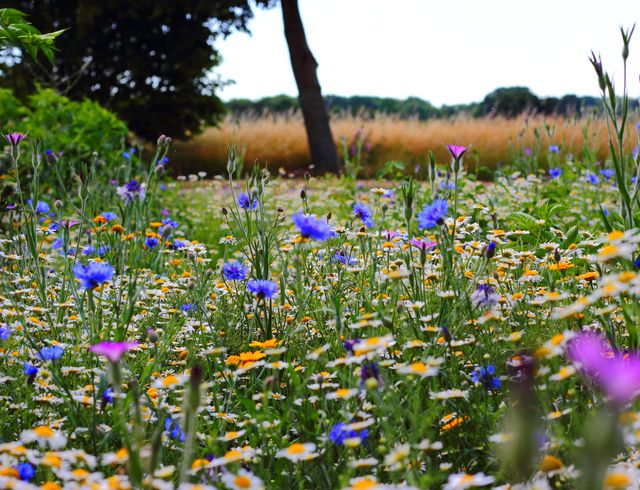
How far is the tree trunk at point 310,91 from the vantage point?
13.3 meters

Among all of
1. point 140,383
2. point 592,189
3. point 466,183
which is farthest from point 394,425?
point 592,189

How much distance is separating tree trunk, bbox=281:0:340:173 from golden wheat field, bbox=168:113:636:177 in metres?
0.40

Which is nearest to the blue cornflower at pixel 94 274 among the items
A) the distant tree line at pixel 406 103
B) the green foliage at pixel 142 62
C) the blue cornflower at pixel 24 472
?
the blue cornflower at pixel 24 472

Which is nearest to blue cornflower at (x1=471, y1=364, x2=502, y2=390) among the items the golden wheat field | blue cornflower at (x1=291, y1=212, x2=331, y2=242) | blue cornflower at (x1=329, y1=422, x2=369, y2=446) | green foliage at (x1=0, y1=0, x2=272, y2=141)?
blue cornflower at (x1=329, y1=422, x2=369, y2=446)

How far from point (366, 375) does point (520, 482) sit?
42 centimetres

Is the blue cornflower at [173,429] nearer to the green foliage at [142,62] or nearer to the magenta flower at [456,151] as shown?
the magenta flower at [456,151]

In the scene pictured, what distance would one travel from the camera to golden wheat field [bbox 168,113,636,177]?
13.9m

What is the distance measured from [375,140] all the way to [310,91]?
204 cm

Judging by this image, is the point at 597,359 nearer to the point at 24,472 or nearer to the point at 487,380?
the point at 487,380

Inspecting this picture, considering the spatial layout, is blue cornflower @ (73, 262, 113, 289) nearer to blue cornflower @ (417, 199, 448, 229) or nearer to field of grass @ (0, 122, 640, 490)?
field of grass @ (0, 122, 640, 490)

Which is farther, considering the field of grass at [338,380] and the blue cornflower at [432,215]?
the blue cornflower at [432,215]

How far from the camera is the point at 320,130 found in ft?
45.1

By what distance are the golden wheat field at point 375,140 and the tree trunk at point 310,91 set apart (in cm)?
40

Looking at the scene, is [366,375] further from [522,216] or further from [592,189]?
[592,189]
